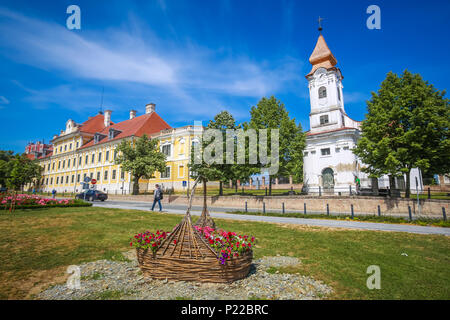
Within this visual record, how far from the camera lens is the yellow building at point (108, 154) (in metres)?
40.5

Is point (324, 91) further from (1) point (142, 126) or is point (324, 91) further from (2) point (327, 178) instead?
(1) point (142, 126)

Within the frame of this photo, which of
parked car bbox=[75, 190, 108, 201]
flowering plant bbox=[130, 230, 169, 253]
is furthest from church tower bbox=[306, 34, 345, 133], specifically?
flowering plant bbox=[130, 230, 169, 253]

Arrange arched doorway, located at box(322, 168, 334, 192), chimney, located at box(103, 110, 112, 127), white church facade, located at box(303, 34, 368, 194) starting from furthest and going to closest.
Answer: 1. chimney, located at box(103, 110, 112, 127)
2. arched doorway, located at box(322, 168, 334, 192)
3. white church facade, located at box(303, 34, 368, 194)

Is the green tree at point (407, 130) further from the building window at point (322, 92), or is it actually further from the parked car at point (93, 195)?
the parked car at point (93, 195)

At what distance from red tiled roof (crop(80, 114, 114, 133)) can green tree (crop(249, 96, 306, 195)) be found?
4795 centimetres

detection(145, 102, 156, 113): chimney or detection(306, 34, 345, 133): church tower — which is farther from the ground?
detection(145, 102, 156, 113): chimney

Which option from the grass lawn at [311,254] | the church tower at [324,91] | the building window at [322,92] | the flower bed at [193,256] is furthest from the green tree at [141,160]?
the flower bed at [193,256]

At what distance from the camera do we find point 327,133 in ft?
99.4

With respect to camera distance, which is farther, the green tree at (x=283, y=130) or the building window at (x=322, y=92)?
the building window at (x=322, y=92)

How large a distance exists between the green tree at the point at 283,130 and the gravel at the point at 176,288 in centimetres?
2146

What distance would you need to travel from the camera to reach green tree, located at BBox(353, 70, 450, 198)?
1748 centimetres

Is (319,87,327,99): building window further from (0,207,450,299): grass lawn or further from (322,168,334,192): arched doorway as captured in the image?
(0,207,450,299): grass lawn
